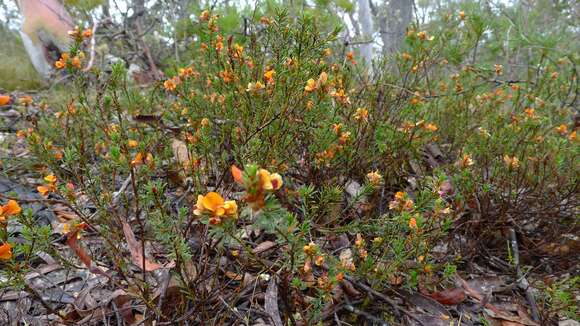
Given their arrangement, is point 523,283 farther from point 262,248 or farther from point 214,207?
point 214,207

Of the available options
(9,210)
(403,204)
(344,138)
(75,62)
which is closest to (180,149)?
(75,62)

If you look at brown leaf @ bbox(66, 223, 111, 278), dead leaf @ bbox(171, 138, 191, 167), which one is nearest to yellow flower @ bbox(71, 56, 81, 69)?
brown leaf @ bbox(66, 223, 111, 278)

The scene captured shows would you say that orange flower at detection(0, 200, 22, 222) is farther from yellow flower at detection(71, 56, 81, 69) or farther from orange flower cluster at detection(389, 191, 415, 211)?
orange flower cluster at detection(389, 191, 415, 211)

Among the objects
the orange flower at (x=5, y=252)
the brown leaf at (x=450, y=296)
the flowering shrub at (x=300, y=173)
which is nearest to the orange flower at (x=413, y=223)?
the flowering shrub at (x=300, y=173)

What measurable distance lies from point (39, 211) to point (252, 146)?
156 centimetres

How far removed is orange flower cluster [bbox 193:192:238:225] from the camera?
0.95 metres

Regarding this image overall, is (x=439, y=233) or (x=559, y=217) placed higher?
(x=439, y=233)

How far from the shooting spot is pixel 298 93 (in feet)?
5.94

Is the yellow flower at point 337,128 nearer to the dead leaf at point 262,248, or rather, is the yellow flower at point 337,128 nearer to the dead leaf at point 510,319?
the dead leaf at point 262,248

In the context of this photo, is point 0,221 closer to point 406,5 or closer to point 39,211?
point 39,211

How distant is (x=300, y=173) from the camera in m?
2.29

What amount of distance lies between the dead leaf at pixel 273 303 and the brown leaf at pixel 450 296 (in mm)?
772

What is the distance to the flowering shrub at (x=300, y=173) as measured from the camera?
5.06 ft

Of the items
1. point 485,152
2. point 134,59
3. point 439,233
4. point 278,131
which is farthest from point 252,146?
point 134,59
